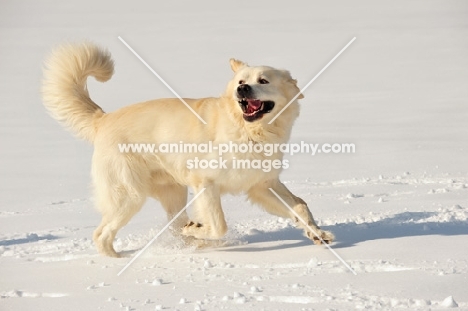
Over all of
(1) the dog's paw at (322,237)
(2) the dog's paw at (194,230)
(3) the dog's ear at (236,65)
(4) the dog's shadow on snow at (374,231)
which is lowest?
(2) the dog's paw at (194,230)

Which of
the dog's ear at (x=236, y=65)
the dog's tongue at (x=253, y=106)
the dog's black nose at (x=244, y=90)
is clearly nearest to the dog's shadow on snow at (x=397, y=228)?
the dog's tongue at (x=253, y=106)

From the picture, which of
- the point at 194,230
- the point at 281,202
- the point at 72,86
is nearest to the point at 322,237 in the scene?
the point at 281,202

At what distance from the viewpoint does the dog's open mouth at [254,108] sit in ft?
18.3

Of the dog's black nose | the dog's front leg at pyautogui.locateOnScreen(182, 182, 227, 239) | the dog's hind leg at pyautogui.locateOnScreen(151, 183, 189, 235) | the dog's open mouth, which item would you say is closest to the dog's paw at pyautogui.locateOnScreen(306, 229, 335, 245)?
the dog's front leg at pyautogui.locateOnScreen(182, 182, 227, 239)

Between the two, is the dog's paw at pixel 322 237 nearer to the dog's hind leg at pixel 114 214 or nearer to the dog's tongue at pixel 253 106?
the dog's tongue at pixel 253 106

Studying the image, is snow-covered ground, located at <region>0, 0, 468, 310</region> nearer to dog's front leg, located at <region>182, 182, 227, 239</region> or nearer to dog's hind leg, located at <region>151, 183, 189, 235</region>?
dog's front leg, located at <region>182, 182, 227, 239</region>

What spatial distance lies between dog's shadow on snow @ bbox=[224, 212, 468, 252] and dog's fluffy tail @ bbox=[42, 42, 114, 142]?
1.78m

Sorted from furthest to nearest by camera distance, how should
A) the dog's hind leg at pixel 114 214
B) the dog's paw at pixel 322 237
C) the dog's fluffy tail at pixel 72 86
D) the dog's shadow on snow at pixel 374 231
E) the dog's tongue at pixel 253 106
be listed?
the dog's fluffy tail at pixel 72 86
the dog's hind leg at pixel 114 214
the dog's tongue at pixel 253 106
the dog's shadow on snow at pixel 374 231
the dog's paw at pixel 322 237

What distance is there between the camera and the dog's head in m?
5.57

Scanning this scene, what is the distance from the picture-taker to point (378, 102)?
1400 cm

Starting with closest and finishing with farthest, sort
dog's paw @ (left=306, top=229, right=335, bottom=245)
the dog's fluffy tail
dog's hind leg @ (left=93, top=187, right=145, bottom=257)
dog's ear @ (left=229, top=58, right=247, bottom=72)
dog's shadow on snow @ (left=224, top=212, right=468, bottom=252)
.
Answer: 1. dog's paw @ (left=306, top=229, right=335, bottom=245)
2. dog's shadow on snow @ (left=224, top=212, right=468, bottom=252)
3. dog's hind leg @ (left=93, top=187, right=145, bottom=257)
4. dog's ear @ (left=229, top=58, right=247, bottom=72)
5. the dog's fluffy tail

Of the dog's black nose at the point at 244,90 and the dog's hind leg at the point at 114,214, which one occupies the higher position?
the dog's black nose at the point at 244,90

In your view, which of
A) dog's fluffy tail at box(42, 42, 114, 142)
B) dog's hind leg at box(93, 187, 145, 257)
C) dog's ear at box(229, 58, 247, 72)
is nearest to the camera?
dog's hind leg at box(93, 187, 145, 257)

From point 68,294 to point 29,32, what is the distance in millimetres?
19853
